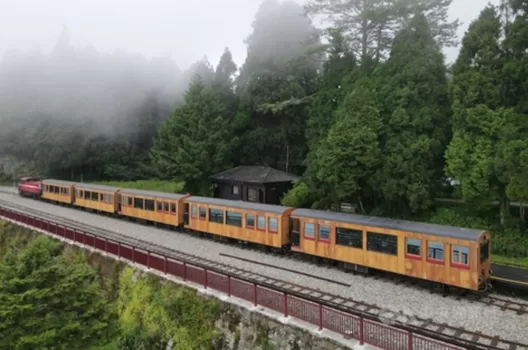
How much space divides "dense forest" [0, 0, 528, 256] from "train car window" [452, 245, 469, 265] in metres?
4.43

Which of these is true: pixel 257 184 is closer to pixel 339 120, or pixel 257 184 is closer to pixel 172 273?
pixel 339 120

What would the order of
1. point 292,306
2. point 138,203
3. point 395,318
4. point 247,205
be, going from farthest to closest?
point 138,203 → point 247,205 → point 395,318 → point 292,306

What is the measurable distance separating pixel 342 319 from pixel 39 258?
Result: 7186mm

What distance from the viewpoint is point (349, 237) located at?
13.9 m

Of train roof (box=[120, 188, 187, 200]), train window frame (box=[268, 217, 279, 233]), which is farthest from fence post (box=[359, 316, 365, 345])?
train roof (box=[120, 188, 187, 200])

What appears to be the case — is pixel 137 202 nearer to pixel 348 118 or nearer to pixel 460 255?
pixel 348 118

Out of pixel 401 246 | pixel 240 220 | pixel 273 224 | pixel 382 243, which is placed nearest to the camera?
pixel 401 246

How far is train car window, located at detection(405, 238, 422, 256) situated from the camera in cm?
1216

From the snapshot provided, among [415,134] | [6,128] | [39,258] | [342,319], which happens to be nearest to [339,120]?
[415,134]

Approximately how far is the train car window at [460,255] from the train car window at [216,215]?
10.3 m

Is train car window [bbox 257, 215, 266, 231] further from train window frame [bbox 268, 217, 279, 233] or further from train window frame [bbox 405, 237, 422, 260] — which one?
train window frame [bbox 405, 237, 422, 260]

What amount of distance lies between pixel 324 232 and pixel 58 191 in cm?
2651

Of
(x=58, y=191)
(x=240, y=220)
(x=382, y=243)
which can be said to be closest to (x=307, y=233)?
(x=382, y=243)

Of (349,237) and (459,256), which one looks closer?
(459,256)
